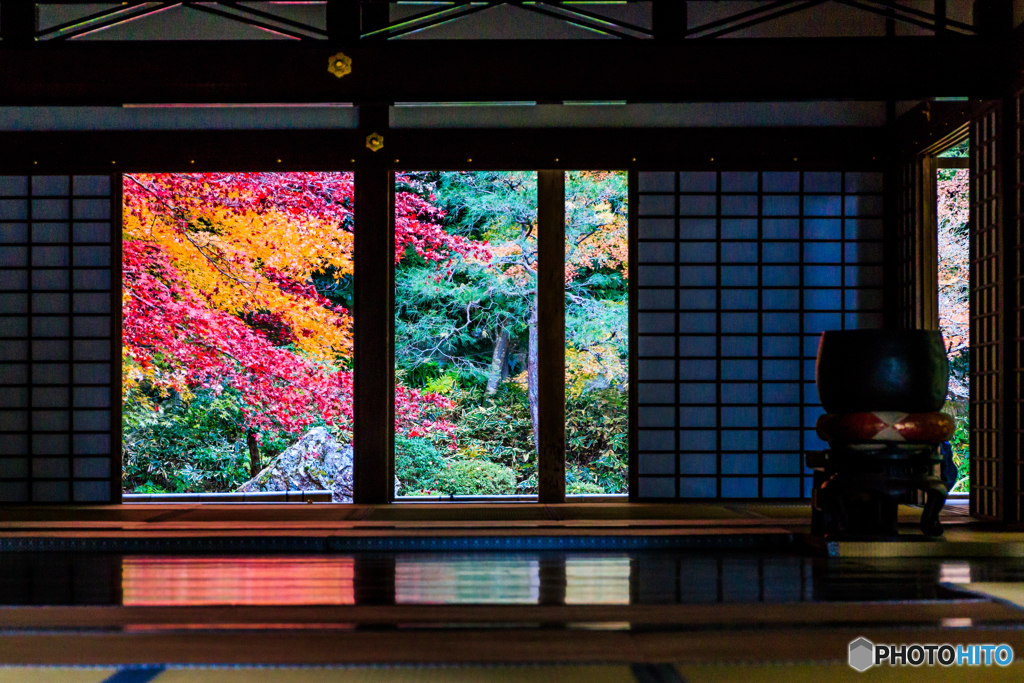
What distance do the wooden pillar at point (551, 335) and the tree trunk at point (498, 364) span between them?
351 cm

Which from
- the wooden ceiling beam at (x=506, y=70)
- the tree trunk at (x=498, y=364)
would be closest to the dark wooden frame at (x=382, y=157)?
the wooden ceiling beam at (x=506, y=70)

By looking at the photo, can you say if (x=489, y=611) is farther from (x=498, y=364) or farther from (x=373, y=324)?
(x=498, y=364)

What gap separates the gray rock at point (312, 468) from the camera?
9031 millimetres

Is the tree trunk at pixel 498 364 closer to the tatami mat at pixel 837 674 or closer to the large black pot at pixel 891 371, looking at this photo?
the large black pot at pixel 891 371

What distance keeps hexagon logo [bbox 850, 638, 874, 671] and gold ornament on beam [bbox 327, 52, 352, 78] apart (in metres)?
3.40

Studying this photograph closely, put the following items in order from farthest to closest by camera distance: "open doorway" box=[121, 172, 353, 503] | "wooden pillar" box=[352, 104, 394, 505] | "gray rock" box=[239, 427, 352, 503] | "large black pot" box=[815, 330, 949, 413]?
"gray rock" box=[239, 427, 352, 503] < "open doorway" box=[121, 172, 353, 503] < "wooden pillar" box=[352, 104, 394, 505] < "large black pot" box=[815, 330, 949, 413]

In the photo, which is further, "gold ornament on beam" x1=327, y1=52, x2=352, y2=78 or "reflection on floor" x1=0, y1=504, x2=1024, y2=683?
"gold ornament on beam" x1=327, y1=52, x2=352, y2=78

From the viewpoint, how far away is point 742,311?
5.82m

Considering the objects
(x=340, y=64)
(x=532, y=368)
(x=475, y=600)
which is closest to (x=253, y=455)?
(x=532, y=368)

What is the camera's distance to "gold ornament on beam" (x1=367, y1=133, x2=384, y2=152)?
564cm

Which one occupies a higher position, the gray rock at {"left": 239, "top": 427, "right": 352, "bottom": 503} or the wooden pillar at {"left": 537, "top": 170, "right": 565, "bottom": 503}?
the wooden pillar at {"left": 537, "top": 170, "right": 565, "bottom": 503}

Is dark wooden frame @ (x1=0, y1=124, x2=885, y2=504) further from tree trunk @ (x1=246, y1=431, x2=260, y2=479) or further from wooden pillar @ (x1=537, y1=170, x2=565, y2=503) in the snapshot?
tree trunk @ (x1=246, y1=431, x2=260, y2=479)

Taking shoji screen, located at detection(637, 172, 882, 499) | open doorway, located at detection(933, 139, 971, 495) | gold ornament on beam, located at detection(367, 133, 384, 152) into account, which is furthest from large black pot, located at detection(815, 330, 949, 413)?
open doorway, located at detection(933, 139, 971, 495)

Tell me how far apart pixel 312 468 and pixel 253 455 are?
615 mm
